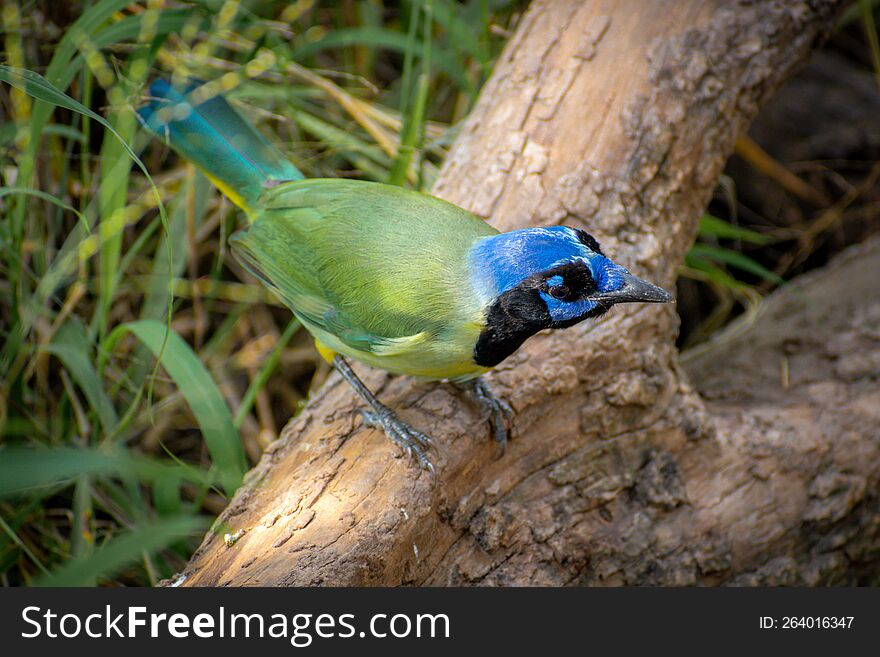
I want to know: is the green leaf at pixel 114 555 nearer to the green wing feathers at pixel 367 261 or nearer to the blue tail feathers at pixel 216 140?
the green wing feathers at pixel 367 261

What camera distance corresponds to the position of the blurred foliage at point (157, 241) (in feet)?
9.38

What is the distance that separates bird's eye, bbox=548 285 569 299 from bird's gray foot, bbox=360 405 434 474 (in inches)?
20.8

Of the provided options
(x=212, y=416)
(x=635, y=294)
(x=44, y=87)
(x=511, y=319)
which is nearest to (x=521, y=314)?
(x=511, y=319)

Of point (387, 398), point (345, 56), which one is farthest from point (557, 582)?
point (345, 56)

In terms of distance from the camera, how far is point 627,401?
2.76 m

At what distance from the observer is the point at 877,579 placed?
10.4 feet

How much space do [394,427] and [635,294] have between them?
2.36 ft

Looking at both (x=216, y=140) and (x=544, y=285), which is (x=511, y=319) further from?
(x=216, y=140)

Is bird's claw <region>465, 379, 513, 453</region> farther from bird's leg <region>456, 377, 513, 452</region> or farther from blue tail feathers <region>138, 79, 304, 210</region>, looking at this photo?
blue tail feathers <region>138, 79, 304, 210</region>

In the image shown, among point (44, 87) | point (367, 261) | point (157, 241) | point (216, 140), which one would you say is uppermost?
Answer: point (44, 87)

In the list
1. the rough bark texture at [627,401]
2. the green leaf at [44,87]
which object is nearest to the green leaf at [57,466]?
the rough bark texture at [627,401]

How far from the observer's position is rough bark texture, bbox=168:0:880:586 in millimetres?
2490

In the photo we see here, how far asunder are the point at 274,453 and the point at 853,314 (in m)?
2.21

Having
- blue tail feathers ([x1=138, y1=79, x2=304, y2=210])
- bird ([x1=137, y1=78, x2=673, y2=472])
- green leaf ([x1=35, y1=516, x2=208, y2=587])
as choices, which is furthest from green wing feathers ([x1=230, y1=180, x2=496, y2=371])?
green leaf ([x1=35, y1=516, x2=208, y2=587])
